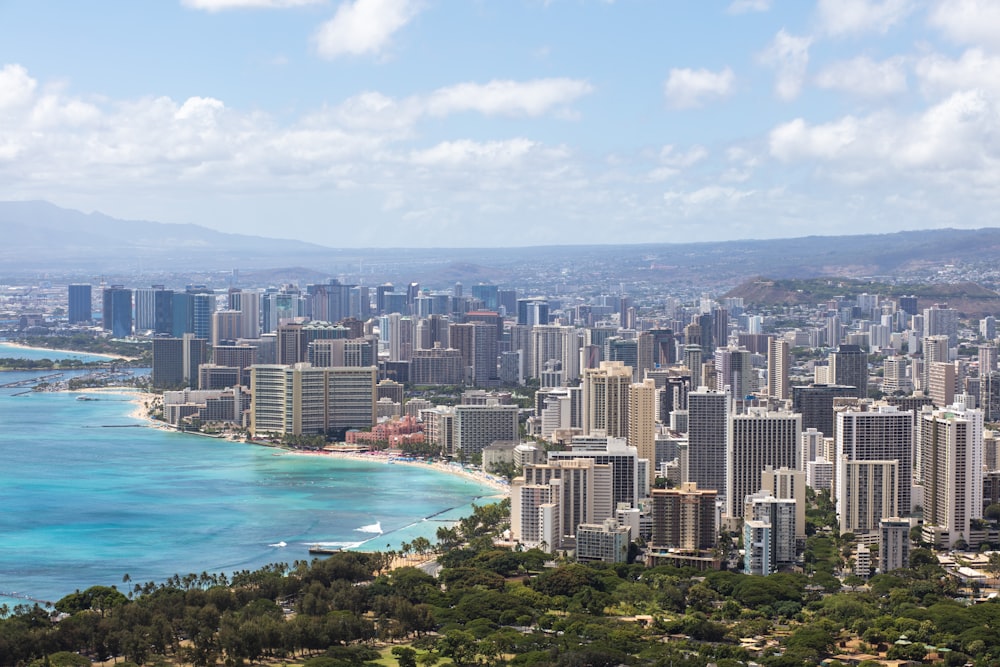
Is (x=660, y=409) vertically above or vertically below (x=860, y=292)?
below

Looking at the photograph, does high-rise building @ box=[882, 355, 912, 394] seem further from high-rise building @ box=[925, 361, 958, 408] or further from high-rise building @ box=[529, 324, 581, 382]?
high-rise building @ box=[529, 324, 581, 382]

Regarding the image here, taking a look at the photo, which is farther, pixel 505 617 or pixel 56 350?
pixel 56 350

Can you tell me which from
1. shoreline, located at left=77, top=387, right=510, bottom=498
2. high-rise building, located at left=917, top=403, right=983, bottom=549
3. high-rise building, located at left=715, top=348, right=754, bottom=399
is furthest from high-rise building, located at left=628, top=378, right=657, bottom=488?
high-rise building, located at left=715, top=348, right=754, bottom=399

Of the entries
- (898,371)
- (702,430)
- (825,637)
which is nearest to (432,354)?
(898,371)

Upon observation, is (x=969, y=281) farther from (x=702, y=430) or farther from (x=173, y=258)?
(x=173, y=258)

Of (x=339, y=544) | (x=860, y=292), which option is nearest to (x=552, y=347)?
(x=339, y=544)

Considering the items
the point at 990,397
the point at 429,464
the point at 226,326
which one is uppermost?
the point at 226,326

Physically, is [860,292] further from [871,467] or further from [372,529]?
[372,529]

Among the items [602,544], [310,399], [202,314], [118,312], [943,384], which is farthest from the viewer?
[118,312]
